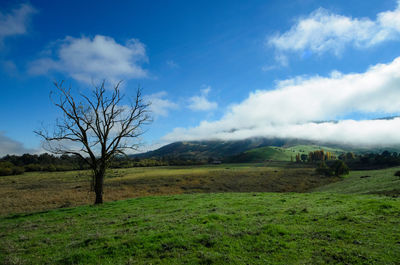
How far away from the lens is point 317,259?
8.59m

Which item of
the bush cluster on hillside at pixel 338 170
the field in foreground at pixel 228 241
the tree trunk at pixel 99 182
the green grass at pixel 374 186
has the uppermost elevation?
the tree trunk at pixel 99 182

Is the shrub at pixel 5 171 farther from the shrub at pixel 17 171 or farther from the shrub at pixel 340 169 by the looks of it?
the shrub at pixel 340 169

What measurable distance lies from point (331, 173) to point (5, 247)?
84824 millimetres

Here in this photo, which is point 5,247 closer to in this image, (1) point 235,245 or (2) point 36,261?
(2) point 36,261

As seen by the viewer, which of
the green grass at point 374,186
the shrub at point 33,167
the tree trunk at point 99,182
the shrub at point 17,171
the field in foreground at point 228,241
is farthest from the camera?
the shrub at point 33,167

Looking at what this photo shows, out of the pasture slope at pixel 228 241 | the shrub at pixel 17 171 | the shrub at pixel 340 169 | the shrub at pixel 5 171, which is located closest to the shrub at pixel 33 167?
the shrub at pixel 17 171

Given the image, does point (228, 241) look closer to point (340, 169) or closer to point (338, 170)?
point (340, 169)

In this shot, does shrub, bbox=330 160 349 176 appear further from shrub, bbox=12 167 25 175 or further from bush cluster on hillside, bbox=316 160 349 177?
shrub, bbox=12 167 25 175

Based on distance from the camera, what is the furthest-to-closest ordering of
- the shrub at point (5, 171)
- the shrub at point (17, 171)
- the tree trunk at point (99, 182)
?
the shrub at point (17, 171) → the shrub at point (5, 171) → the tree trunk at point (99, 182)

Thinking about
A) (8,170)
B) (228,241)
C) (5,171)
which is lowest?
(228,241)

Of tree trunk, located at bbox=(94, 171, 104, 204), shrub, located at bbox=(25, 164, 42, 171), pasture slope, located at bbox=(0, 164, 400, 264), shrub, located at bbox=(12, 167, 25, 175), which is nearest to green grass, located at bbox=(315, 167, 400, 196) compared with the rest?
pasture slope, located at bbox=(0, 164, 400, 264)

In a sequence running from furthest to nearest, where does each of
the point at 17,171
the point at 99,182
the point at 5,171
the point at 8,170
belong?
the point at 17,171, the point at 8,170, the point at 5,171, the point at 99,182

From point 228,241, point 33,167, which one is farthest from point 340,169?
point 33,167

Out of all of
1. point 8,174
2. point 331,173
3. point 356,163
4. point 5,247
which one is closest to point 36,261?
point 5,247
